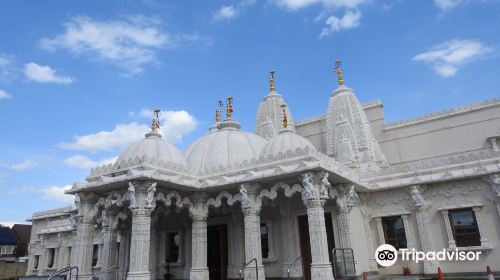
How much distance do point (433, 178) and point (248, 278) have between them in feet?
34.8

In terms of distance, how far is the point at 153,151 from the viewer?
58.5ft

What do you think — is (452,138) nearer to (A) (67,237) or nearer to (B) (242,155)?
(B) (242,155)

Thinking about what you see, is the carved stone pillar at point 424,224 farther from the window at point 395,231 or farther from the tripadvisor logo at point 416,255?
the window at point 395,231

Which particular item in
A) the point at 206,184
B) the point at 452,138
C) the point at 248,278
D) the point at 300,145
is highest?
the point at 452,138

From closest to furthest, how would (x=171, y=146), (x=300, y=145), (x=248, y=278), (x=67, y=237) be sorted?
(x=248, y=278) → (x=300, y=145) → (x=171, y=146) → (x=67, y=237)

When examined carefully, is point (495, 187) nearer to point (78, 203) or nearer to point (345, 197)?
point (345, 197)

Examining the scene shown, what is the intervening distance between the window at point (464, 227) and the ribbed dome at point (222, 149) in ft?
34.1

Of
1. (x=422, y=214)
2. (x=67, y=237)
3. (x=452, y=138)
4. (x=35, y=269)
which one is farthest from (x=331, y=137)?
(x=35, y=269)

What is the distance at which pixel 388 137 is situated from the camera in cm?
3281

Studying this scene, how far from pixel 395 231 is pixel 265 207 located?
23.5ft

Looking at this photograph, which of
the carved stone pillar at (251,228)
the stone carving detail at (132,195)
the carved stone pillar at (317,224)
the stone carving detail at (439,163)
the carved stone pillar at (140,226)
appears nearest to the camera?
the carved stone pillar at (317,224)

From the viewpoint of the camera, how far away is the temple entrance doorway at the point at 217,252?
64.7 ft

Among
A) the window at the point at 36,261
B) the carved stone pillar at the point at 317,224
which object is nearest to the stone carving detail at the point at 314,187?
the carved stone pillar at the point at 317,224

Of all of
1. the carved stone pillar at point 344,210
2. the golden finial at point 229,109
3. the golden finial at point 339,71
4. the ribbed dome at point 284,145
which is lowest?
the carved stone pillar at point 344,210
